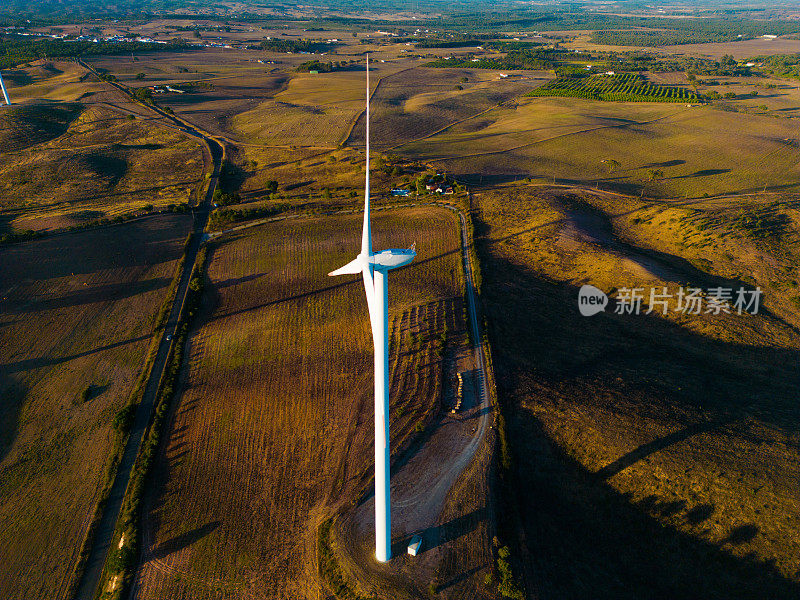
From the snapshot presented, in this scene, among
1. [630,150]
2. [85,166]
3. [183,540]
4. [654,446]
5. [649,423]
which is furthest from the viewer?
[630,150]

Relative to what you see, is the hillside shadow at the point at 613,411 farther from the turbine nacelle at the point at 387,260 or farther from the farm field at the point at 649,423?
the turbine nacelle at the point at 387,260

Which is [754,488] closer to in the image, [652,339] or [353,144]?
[652,339]

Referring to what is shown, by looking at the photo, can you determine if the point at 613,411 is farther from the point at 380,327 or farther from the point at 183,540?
the point at 183,540

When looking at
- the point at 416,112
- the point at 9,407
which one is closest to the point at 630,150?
the point at 416,112

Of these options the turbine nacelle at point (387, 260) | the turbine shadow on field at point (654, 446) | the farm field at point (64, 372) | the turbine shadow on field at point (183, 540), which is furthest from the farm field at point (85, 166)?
the turbine shadow on field at point (654, 446)

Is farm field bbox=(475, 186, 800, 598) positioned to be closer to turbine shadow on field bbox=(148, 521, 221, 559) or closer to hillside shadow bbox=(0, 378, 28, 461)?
turbine shadow on field bbox=(148, 521, 221, 559)

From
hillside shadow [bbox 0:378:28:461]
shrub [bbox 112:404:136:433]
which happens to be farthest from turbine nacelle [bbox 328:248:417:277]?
hillside shadow [bbox 0:378:28:461]
